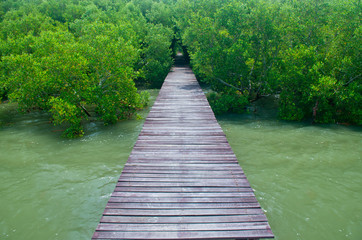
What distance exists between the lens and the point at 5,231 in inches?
245

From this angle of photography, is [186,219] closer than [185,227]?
No

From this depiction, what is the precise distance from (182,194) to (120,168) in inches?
185

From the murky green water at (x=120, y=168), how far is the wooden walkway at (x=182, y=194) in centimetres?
192

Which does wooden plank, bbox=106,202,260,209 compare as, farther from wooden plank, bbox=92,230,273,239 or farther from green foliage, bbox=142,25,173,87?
green foliage, bbox=142,25,173,87

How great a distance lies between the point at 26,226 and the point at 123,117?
9.12 m

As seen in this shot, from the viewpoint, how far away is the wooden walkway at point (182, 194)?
14.2 ft

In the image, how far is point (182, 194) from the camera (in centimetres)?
536

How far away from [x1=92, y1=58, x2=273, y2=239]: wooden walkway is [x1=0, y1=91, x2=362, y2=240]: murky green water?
6.30 feet

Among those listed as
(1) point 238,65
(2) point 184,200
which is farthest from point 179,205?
(1) point 238,65

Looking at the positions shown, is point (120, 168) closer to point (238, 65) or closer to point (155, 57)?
point (238, 65)

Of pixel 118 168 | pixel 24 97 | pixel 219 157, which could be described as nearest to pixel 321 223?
pixel 219 157

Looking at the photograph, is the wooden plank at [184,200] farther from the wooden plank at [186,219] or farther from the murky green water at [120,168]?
the murky green water at [120,168]

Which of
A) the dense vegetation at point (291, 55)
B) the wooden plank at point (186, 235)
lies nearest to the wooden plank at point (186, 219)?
the wooden plank at point (186, 235)

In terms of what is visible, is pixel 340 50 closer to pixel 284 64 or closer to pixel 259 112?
pixel 284 64
